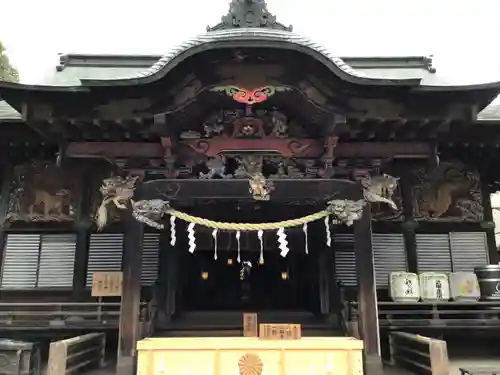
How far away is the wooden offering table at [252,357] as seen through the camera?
21.5ft

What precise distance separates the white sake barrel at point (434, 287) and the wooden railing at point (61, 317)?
578 centimetres

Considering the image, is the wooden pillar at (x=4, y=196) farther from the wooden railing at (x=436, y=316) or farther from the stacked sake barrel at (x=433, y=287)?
the stacked sake barrel at (x=433, y=287)

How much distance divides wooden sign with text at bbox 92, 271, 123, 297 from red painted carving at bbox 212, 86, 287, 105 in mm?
4192

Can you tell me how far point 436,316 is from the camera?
8195mm

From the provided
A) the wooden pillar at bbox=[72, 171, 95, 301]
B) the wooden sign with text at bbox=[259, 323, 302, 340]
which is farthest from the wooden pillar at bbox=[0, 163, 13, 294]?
the wooden sign with text at bbox=[259, 323, 302, 340]

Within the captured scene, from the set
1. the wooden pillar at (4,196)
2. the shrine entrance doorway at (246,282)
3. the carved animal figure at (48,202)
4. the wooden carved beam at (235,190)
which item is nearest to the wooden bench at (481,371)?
the wooden carved beam at (235,190)

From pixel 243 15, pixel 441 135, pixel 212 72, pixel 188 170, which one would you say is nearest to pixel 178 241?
pixel 188 170

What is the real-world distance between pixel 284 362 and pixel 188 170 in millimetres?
3353

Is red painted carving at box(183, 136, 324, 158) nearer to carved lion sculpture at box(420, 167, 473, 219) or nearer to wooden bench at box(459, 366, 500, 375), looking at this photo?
carved lion sculpture at box(420, 167, 473, 219)

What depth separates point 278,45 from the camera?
624 cm

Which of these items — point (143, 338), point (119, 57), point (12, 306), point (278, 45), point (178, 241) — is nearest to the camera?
point (278, 45)

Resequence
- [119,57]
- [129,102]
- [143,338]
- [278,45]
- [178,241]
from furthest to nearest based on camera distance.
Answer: [119,57], [178,241], [143,338], [129,102], [278,45]

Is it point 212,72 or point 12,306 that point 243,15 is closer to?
point 212,72

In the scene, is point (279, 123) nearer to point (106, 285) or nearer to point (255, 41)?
point (255, 41)
